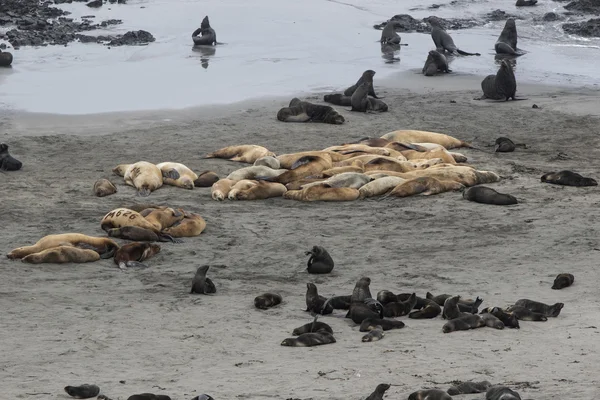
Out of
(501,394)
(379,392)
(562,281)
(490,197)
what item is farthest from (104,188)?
(501,394)

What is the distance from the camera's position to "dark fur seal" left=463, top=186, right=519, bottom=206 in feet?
33.7

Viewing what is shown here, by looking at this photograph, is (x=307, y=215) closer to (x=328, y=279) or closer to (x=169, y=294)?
(x=328, y=279)

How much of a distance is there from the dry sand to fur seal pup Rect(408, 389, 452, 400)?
0.66ft

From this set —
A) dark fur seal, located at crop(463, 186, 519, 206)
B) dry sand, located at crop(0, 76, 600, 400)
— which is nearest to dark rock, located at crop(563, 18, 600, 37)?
dry sand, located at crop(0, 76, 600, 400)

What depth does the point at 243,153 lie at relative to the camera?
12430 mm

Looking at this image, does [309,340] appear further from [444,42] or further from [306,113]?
[444,42]

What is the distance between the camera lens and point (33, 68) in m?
18.4

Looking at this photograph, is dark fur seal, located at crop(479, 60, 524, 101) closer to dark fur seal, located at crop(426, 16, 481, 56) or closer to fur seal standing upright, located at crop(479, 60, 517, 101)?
fur seal standing upright, located at crop(479, 60, 517, 101)

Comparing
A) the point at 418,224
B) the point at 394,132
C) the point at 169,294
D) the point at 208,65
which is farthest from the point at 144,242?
the point at 208,65

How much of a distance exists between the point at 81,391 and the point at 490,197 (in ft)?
Result: 19.8

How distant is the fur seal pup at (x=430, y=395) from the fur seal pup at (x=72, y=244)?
4125 millimetres

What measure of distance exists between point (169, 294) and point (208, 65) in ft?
38.9

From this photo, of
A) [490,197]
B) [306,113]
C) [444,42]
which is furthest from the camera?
[444,42]

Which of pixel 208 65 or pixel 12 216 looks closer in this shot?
pixel 12 216
